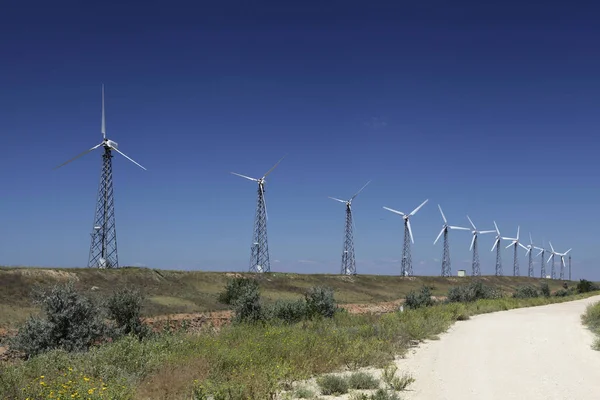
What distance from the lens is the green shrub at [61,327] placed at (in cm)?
1691

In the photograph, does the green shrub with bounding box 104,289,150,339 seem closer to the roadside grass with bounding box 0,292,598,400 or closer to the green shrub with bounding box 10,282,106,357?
the green shrub with bounding box 10,282,106,357

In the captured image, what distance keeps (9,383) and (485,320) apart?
70.3 feet

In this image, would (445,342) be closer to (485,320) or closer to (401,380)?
(401,380)

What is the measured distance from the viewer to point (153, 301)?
38.8 meters

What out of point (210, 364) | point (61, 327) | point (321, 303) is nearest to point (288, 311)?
point (321, 303)

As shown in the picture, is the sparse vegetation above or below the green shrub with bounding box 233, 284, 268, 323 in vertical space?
above

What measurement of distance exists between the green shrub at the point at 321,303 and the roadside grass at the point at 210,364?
814 centimetres

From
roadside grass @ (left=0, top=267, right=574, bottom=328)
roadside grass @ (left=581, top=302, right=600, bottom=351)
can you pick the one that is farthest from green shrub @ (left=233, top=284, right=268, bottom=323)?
roadside grass @ (left=581, top=302, right=600, bottom=351)

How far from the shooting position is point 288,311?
2498 cm

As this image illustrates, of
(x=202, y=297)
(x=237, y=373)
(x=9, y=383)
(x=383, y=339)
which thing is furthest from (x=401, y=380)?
(x=202, y=297)

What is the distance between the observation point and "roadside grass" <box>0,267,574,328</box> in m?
33.5

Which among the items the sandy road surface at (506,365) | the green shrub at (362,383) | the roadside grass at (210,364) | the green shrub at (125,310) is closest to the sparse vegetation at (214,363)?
the roadside grass at (210,364)

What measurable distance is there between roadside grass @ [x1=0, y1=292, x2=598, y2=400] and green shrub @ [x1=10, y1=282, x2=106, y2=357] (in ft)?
14.7

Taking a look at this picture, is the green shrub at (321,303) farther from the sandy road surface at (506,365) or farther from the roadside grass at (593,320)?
the roadside grass at (593,320)
